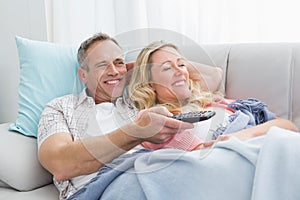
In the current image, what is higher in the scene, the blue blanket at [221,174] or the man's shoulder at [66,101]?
the man's shoulder at [66,101]

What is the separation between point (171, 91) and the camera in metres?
1.00

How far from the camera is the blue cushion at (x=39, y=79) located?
1.34 meters

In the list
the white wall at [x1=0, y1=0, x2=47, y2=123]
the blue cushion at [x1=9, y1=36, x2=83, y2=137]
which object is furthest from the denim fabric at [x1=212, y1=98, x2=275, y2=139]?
the white wall at [x1=0, y1=0, x2=47, y2=123]

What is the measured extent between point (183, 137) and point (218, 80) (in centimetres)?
50

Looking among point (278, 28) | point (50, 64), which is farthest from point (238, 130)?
point (50, 64)

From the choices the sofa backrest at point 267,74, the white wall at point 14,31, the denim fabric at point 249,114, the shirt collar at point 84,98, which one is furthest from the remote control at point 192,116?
the white wall at point 14,31

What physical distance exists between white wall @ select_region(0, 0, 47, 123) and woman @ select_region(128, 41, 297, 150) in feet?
4.11

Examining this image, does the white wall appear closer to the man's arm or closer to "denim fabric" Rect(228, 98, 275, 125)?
the man's arm

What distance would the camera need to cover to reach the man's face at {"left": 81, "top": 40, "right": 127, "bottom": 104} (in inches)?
44.3

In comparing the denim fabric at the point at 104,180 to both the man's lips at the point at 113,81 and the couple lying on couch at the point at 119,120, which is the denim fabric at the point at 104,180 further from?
the man's lips at the point at 113,81

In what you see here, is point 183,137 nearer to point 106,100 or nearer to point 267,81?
point 106,100

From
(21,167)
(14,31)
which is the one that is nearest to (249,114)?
(21,167)

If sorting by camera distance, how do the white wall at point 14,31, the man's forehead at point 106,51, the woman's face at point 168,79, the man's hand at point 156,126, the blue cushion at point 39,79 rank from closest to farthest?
the man's hand at point 156,126 → the woman's face at point 168,79 → the man's forehead at point 106,51 → the blue cushion at point 39,79 → the white wall at point 14,31

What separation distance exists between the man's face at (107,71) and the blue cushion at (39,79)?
0.50ft
